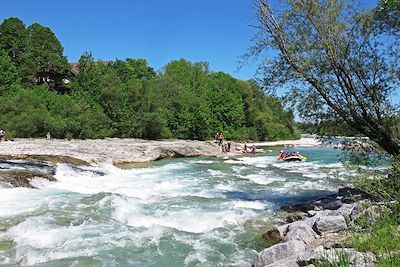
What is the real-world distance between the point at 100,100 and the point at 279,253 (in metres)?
52.8

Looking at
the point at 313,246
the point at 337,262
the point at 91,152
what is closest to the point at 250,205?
the point at 313,246

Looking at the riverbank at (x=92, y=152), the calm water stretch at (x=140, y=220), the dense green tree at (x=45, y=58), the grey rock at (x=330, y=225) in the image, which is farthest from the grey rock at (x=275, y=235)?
the dense green tree at (x=45, y=58)

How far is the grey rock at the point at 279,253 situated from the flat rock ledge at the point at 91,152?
65.3 feet

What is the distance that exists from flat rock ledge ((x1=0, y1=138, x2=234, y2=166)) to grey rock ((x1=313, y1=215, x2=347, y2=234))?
64.3 ft

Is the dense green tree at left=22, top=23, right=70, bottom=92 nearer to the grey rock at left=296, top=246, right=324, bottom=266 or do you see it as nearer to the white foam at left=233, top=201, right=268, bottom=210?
the white foam at left=233, top=201, right=268, bottom=210

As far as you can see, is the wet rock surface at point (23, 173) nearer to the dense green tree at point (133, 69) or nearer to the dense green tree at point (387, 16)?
the dense green tree at point (387, 16)

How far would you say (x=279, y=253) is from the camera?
7.82 meters

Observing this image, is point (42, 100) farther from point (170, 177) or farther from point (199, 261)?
point (199, 261)

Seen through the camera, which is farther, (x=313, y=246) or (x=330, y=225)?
(x=330, y=225)

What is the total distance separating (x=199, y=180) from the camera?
22766mm

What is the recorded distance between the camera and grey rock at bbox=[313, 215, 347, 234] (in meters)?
8.90

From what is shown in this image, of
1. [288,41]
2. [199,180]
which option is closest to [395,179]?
[288,41]

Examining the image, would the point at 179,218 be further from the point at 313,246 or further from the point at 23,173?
the point at 23,173

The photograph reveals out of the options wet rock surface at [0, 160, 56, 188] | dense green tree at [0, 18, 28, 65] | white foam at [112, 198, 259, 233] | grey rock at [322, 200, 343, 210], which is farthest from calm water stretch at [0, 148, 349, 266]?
dense green tree at [0, 18, 28, 65]
